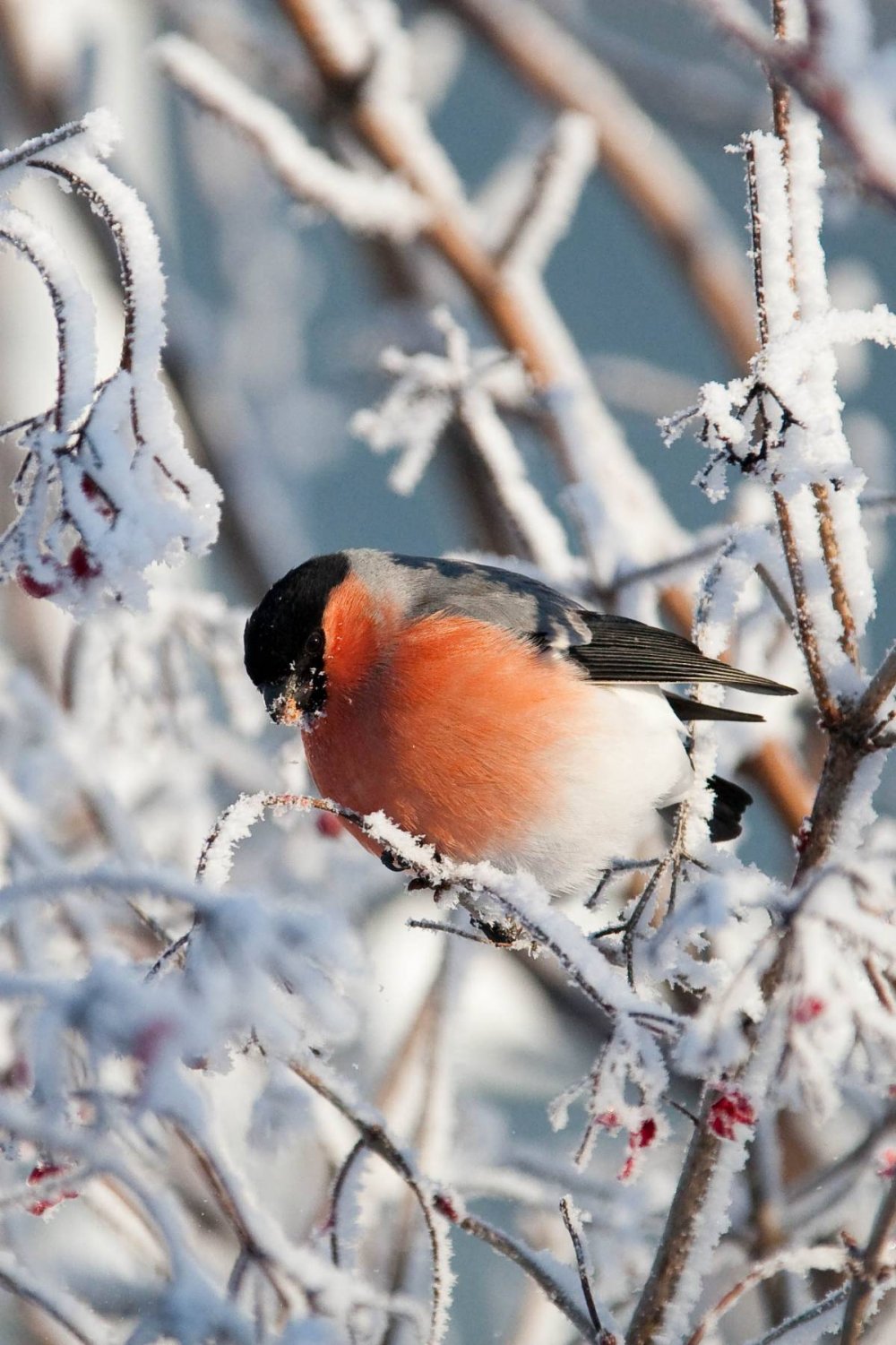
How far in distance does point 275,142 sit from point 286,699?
5.61 feet

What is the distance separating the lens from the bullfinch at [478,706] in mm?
2814

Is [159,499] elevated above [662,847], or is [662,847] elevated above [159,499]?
[662,847]

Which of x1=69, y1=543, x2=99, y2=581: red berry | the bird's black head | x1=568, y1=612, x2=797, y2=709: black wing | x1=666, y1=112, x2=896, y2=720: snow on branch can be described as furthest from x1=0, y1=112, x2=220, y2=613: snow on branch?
x1=568, y1=612, x2=797, y2=709: black wing

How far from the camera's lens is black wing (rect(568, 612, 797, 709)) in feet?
9.53

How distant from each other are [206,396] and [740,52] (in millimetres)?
4824

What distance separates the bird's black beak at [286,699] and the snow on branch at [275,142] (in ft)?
5.26

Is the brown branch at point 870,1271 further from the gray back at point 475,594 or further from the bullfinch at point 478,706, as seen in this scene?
the gray back at point 475,594

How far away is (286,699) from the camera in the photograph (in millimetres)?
2904

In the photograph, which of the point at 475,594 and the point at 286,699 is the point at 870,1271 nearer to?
the point at 286,699

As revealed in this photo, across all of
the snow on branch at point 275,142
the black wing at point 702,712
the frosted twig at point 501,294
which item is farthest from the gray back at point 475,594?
the snow on branch at point 275,142

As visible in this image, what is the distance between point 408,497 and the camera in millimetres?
7289

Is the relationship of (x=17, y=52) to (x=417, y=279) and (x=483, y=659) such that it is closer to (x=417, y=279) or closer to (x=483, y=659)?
(x=417, y=279)

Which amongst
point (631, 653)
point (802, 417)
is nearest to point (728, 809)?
point (631, 653)

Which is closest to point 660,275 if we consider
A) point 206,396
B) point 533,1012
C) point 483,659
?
point 206,396
